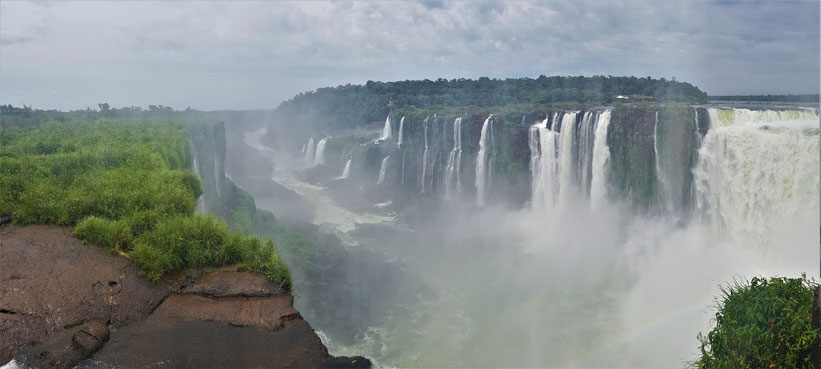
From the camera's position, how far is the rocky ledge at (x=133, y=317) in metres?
6.27

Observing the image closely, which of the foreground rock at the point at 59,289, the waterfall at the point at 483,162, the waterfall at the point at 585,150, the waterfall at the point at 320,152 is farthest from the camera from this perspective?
the waterfall at the point at 320,152

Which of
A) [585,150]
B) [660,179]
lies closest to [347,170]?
[585,150]

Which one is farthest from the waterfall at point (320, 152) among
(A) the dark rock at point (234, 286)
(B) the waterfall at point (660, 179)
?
(A) the dark rock at point (234, 286)

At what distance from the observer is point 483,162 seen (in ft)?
117

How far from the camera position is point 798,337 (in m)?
6.93

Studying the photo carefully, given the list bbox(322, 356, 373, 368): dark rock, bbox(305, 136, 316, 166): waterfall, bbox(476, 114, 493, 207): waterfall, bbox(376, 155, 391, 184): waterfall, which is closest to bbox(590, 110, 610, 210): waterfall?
bbox(476, 114, 493, 207): waterfall

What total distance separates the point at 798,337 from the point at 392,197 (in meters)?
35.7

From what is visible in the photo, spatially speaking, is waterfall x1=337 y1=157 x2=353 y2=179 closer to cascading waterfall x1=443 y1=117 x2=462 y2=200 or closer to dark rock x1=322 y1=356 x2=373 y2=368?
cascading waterfall x1=443 y1=117 x2=462 y2=200

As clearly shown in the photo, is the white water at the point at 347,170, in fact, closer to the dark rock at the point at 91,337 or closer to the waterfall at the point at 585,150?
the waterfall at the point at 585,150

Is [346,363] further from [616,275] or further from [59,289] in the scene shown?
[616,275]

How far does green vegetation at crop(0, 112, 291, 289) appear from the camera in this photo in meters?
8.55

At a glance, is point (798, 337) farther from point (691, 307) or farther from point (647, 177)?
point (647, 177)

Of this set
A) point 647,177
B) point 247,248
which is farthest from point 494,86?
point 247,248

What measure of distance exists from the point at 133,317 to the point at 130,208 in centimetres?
359
